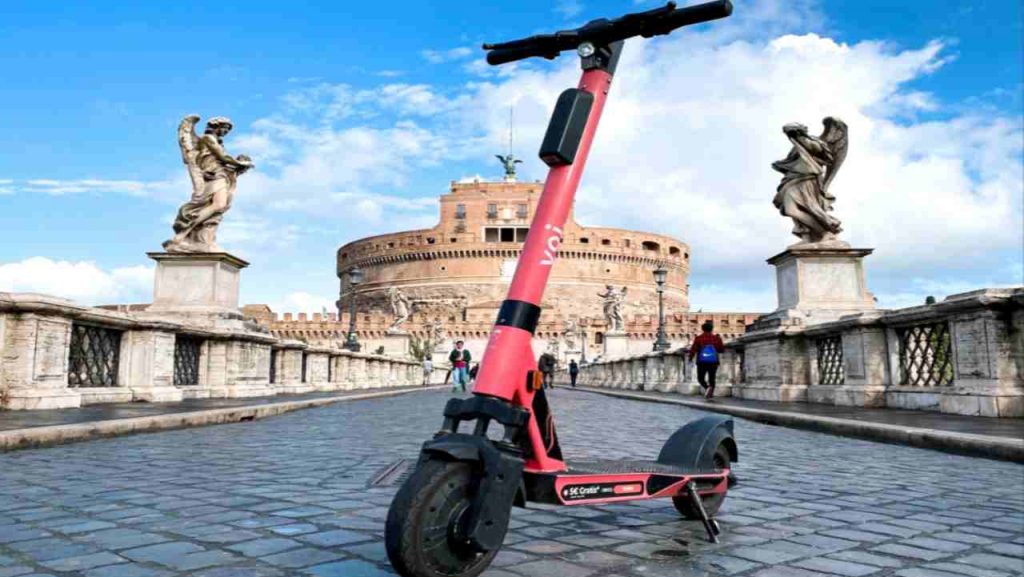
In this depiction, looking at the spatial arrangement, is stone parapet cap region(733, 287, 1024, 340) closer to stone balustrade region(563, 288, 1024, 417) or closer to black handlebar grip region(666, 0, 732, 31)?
stone balustrade region(563, 288, 1024, 417)

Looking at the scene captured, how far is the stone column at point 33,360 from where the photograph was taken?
7105mm

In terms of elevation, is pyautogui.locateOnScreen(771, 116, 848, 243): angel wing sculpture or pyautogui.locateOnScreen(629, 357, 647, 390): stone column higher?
pyautogui.locateOnScreen(771, 116, 848, 243): angel wing sculpture

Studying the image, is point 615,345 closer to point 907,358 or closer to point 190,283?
point 190,283

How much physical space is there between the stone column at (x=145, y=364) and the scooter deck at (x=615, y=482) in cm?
815

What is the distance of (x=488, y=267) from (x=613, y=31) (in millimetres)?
78350

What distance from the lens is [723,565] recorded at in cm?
251

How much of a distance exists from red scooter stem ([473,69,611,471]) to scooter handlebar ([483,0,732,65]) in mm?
220

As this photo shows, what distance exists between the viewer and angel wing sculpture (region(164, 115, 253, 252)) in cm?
1116

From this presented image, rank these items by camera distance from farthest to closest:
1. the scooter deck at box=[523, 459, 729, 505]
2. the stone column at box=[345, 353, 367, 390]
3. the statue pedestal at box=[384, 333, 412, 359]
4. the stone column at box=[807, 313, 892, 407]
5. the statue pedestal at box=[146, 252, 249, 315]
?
the statue pedestal at box=[384, 333, 412, 359] → the stone column at box=[345, 353, 367, 390] → the statue pedestal at box=[146, 252, 249, 315] → the stone column at box=[807, 313, 892, 407] → the scooter deck at box=[523, 459, 729, 505]

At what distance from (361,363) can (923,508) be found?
22272 millimetres

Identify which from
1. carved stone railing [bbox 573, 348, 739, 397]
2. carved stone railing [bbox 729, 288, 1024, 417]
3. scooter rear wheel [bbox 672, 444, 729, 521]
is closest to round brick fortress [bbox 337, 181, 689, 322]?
carved stone railing [bbox 573, 348, 739, 397]

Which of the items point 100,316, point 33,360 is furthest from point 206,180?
point 33,360

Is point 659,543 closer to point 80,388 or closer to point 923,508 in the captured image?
point 923,508

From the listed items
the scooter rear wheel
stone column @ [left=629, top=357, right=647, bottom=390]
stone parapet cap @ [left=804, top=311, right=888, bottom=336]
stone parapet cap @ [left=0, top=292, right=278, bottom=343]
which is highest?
stone parapet cap @ [left=0, top=292, right=278, bottom=343]
